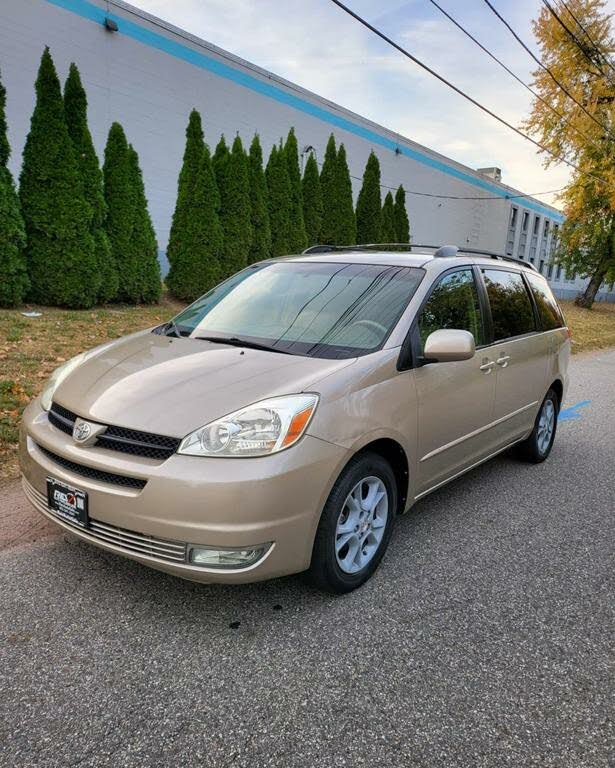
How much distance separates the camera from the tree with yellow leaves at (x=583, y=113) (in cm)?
2389

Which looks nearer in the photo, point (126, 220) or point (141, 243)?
point (126, 220)

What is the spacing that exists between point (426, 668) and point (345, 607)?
50 cm

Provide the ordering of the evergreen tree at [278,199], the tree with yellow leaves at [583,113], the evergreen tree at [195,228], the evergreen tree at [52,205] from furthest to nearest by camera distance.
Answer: the tree with yellow leaves at [583,113] < the evergreen tree at [278,199] < the evergreen tree at [195,228] < the evergreen tree at [52,205]

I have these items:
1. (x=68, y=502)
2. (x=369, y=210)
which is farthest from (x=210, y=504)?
(x=369, y=210)

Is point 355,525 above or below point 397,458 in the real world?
below

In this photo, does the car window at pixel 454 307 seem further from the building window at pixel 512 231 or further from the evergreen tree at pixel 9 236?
the building window at pixel 512 231

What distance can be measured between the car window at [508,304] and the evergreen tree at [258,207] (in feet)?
29.9

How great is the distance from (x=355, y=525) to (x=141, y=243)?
927 centimetres

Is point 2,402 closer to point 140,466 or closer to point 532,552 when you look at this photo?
point 140,466

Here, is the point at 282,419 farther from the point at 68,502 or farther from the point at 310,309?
the point at 310,309

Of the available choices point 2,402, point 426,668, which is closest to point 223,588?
point 426,668

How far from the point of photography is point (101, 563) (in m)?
2.96

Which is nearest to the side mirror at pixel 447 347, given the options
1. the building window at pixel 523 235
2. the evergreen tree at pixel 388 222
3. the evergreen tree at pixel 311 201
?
the evergreen tree at pixel 311 201

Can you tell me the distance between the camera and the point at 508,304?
4367 millimetres
